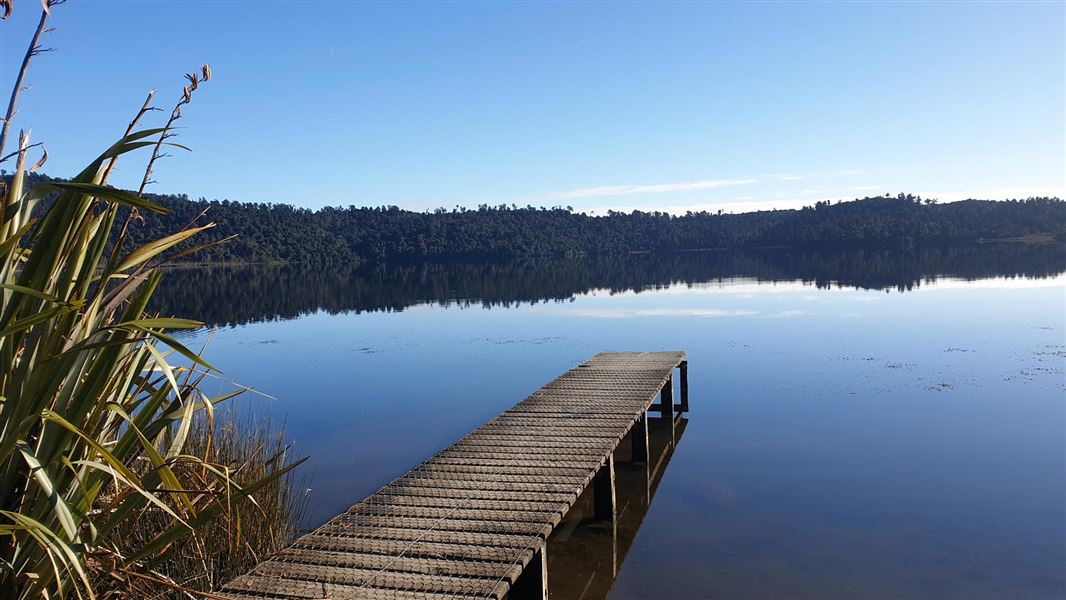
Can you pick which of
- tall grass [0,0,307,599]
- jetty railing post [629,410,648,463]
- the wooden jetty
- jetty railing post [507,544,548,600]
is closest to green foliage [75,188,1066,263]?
jetty railing post [629,410,648,463]

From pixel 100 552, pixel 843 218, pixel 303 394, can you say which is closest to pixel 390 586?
pixel 100 552

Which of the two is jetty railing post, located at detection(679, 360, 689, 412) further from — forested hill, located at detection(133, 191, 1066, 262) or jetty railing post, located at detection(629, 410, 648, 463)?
forested hill, located at detection(133, 191, 1066, 262)

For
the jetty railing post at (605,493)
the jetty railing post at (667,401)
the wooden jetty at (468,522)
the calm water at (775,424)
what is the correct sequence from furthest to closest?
the jetty railing post at (667,401) → the jetty railing post at (605,493) → the calm water at (775,424) → the wooden jetty at (468,522)

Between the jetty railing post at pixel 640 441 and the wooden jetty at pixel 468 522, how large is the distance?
2.05 feet

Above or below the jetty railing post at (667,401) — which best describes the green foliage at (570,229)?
above

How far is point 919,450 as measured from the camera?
Answer: 31.3ft

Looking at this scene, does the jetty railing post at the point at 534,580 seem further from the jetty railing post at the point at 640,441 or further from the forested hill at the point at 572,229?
the forested hill at the point at 572,229

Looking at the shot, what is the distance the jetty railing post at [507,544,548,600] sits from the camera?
15.7 feet

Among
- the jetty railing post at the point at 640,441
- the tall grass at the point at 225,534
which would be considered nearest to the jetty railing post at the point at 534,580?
the tall grass at the point at 225,534

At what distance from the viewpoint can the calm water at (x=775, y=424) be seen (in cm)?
642

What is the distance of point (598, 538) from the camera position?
273 inches

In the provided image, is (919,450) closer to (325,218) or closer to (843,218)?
(843,218)

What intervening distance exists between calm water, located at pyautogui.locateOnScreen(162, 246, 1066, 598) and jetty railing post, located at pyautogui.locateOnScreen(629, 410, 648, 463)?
1.13ft

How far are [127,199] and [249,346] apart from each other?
1991cm
